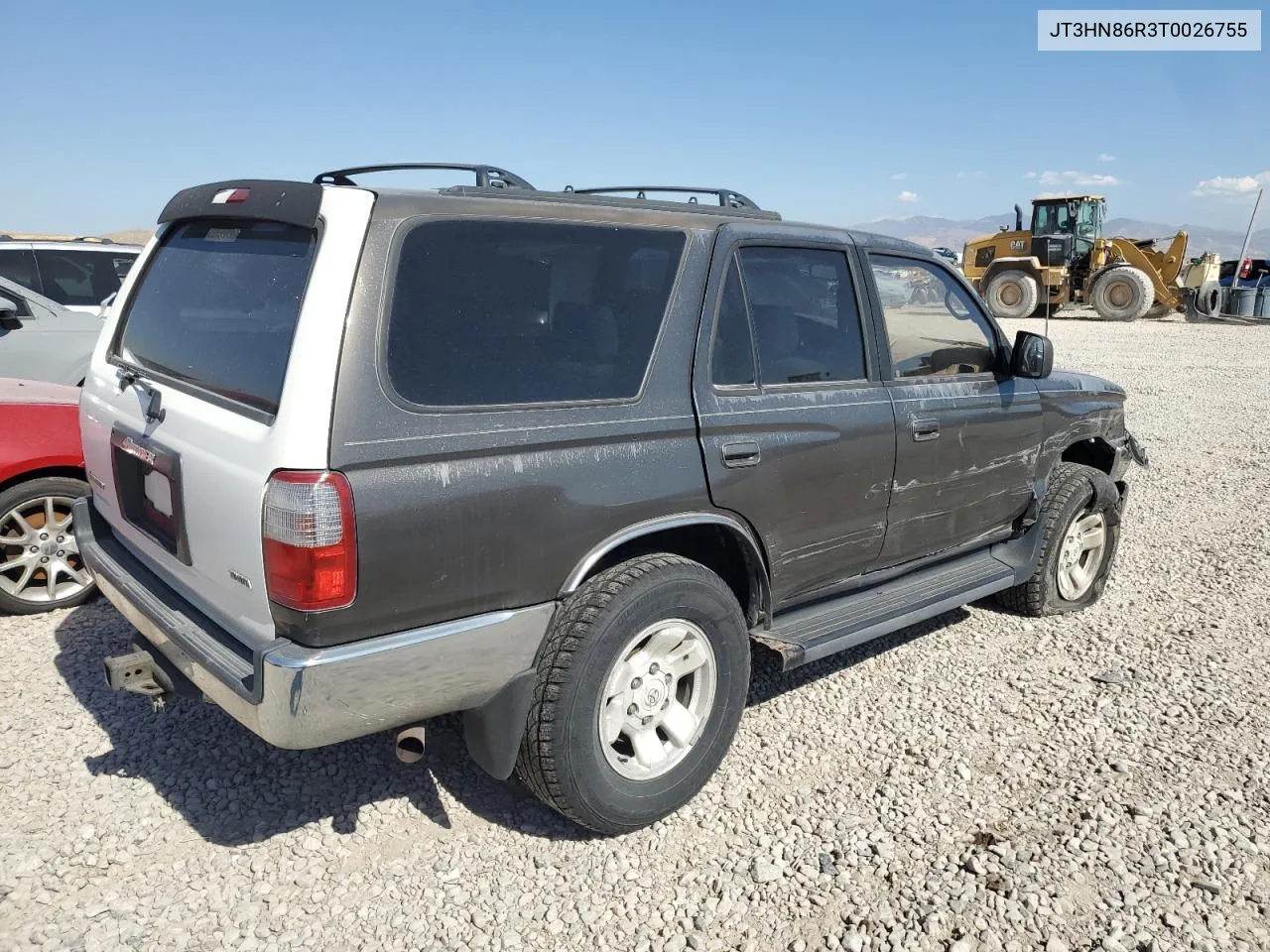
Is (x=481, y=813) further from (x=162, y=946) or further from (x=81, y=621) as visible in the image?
(x=81, y=621)

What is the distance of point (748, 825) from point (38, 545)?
138 inches

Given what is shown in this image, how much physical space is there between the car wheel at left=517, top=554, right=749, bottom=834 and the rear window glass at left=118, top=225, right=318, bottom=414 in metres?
1.09

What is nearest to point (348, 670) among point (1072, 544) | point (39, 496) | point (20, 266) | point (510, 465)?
point (510, 465)

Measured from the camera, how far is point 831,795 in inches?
127

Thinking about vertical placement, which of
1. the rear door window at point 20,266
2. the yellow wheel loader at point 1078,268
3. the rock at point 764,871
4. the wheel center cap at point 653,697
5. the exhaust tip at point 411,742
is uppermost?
the yellow wheel loader at point 1078,268

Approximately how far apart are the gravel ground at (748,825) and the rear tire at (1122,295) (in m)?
21.3

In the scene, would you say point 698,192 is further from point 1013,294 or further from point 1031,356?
point 1013,294

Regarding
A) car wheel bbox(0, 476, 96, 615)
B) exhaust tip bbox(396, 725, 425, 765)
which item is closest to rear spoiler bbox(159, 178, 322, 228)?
exhaust tip bbox(396, 725, 425, 765)

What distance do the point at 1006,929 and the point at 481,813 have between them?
1.62m

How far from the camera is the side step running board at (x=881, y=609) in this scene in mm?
3316

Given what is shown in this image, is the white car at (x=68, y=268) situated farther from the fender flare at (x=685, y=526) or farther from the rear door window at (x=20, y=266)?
the fender flare at (x=685, y=526)

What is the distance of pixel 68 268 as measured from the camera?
26.4 feet

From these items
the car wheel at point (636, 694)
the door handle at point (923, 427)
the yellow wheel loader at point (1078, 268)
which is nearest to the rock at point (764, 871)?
the car wheel at point (636, 694)

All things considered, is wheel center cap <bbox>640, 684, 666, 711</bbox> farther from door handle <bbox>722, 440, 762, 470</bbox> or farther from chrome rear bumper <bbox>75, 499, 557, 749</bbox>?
door handle <bbox>722, 440, 762, 470</bbox>
